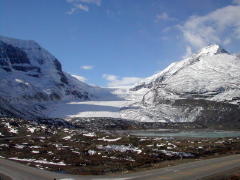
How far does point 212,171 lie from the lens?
42.7m

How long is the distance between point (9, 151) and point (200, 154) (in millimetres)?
35847

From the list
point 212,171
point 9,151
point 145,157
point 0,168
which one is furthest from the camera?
point 9,151

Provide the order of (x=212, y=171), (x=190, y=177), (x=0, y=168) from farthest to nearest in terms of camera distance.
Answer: (x=0, y=168)
(x=212, y=171)
(x=190, y=177)

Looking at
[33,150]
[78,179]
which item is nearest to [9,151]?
[33,150]

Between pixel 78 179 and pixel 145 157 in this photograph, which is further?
pixel 145 157

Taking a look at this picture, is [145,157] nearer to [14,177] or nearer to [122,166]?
[122,166]

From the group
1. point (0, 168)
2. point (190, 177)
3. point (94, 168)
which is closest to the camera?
point (190, 177)

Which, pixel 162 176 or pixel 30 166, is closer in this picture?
pixel 162 176

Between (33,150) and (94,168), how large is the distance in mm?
24878

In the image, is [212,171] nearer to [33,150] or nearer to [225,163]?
[225,163]

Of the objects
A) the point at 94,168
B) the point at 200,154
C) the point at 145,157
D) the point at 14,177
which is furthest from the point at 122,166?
the point at 200,154

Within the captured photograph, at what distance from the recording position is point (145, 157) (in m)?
60.6

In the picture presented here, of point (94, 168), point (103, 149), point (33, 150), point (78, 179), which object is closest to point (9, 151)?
point (33, 150)

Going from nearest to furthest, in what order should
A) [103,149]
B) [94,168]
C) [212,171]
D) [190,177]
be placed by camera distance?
1. [190,177]
2. [212,171]
3. [94,168]
4. [103,149]
